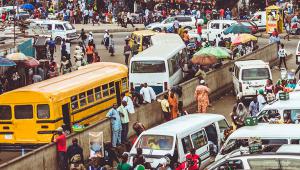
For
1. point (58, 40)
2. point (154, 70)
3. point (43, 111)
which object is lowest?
point (58, 40)

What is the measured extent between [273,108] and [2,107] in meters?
8.17

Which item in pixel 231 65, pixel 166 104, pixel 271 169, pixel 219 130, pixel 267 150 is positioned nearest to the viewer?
pixel 271 169

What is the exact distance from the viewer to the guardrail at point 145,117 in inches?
787

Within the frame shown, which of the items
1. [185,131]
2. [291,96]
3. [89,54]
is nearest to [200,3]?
[89,54]

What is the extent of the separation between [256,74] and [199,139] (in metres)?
11.7

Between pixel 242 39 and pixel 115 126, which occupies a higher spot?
pixel 242 39

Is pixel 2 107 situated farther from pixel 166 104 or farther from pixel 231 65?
pixel 231 65

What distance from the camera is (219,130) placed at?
21.8 meters

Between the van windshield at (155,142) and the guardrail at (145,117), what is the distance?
2339 millimetres

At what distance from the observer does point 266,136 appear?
60.3 feet

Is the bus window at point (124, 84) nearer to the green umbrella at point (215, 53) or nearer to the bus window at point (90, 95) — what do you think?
the bus window at point (90, 95)

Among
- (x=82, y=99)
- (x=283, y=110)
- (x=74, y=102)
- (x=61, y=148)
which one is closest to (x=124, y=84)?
(x=82, y=99)

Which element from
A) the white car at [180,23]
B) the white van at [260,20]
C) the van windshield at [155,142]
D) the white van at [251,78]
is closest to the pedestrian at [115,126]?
the van windshield at [155,142]

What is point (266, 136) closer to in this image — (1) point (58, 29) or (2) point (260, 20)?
(1) point (58, 29)
